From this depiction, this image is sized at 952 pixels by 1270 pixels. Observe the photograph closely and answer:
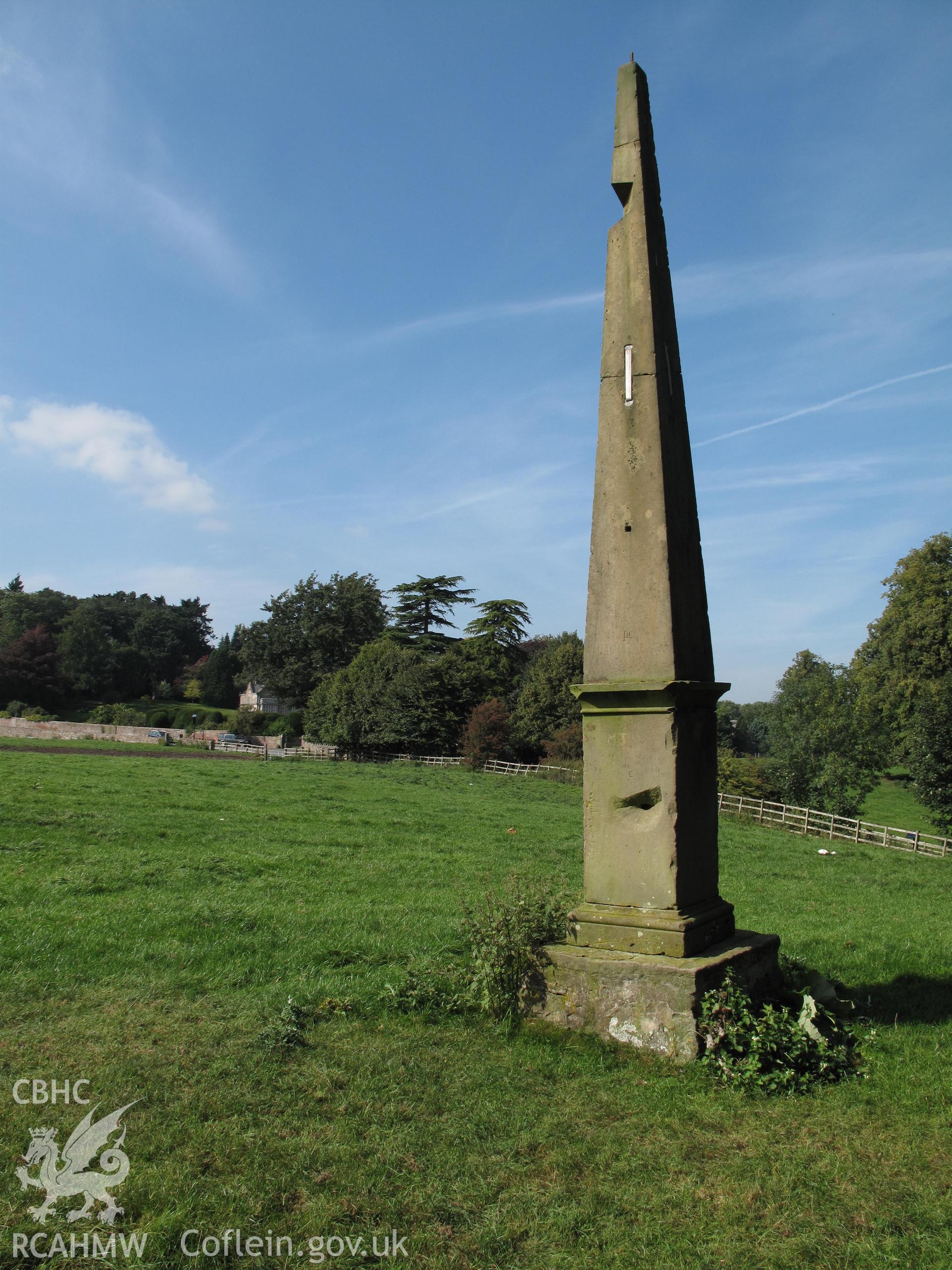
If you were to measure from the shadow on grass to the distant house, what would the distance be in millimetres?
82635

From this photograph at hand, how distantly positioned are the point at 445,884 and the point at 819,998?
5.81m

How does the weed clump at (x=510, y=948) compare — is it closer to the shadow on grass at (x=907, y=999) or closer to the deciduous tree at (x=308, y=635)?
the shadow on grass at (x=907, y=999)

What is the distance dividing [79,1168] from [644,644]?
3.89 metres

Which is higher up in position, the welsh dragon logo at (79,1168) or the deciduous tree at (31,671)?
the deciduous tree at (31,671)

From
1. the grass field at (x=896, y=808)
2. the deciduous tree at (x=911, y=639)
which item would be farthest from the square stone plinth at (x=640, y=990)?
the deciduous tree at (x=911, y=639)

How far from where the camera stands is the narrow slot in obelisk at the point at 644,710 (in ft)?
15.6

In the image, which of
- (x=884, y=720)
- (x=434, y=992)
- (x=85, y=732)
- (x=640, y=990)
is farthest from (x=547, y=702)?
(x=640, y=990)

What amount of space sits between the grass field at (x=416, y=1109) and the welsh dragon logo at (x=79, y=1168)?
2.5 inches

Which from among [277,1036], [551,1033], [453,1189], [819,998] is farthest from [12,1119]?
[819,998]

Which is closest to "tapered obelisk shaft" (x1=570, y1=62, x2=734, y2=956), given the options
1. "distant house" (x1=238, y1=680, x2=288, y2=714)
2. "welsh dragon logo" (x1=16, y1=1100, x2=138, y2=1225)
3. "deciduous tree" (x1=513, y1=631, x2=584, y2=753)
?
"welsh dragon logo" (x1=16, y1=1100, x2=138, y2=1225)

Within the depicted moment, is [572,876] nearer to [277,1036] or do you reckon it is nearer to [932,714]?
[277,1036]

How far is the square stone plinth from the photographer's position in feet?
14.8

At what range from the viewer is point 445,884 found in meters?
10.4

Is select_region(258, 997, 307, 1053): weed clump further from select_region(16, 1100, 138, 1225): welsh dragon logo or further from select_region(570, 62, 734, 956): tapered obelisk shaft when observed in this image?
select_region(570, 62, 734, 956): tapered obelisk shaft
